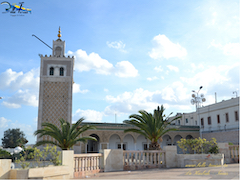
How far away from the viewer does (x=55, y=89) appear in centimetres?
2867

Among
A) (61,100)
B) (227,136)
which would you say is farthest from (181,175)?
(227,136)

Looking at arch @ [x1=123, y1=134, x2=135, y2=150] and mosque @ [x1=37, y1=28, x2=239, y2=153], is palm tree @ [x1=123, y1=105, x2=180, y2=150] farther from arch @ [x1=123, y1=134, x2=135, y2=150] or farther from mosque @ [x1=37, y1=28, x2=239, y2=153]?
arch @ [x1=123, y1=134, x2=135, y2=150]

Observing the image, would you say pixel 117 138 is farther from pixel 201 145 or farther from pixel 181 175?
pixel 181 175

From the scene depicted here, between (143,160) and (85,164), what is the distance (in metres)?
3.72

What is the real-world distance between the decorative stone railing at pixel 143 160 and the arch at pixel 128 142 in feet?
63.5

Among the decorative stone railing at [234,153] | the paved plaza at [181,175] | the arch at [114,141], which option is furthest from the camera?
the arch at [114,141]

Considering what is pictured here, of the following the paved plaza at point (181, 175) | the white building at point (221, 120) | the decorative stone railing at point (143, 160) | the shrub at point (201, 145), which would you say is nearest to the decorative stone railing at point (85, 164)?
the paved plaza at point (181, 175)

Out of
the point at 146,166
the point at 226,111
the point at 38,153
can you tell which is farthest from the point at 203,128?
the point at 38,153

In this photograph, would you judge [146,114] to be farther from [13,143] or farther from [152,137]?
[13,143]

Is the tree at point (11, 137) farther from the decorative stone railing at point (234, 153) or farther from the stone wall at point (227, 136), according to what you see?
the decorative stone railing at point (234, 153)

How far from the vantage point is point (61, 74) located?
2928 centimetres

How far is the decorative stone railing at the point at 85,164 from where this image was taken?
9.39 meters

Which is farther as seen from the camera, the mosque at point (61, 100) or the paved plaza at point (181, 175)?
the mosque at point (61, 100)

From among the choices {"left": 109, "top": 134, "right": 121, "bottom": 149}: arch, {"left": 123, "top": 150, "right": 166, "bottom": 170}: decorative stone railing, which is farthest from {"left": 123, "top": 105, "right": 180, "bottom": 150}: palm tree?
{"left": 109, "top": 134, "right": 121, "bottom": 149}: arch
